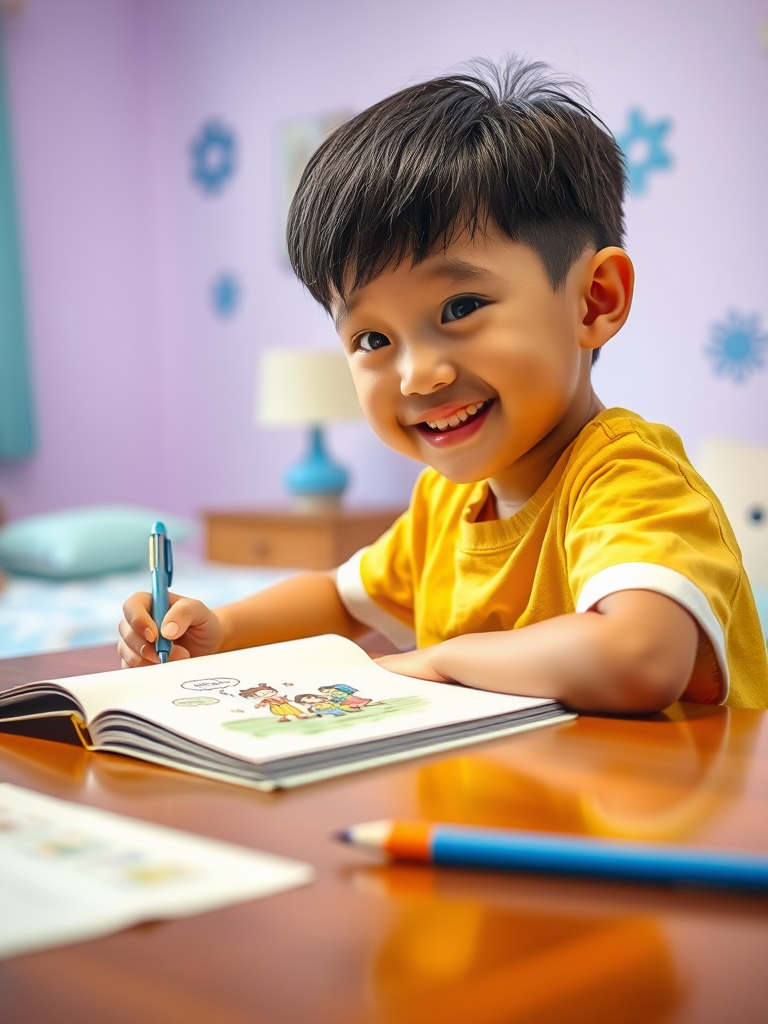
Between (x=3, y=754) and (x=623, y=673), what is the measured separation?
0.37 metres

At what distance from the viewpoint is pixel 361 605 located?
4.08 feet

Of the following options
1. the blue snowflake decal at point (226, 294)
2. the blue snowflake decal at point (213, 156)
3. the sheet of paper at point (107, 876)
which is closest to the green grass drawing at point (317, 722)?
the sheet of paper at point (107, 876)

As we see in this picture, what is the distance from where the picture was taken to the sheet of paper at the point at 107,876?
1.28 feet

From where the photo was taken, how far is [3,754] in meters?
0.67

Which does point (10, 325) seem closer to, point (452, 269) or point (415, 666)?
point (452, 269)

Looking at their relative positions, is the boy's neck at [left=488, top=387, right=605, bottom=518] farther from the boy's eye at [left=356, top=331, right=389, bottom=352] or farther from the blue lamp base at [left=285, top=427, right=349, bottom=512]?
the blue lamp base at [left=285, top=427, right=349, bottom=512]

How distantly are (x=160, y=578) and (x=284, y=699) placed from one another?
25cm

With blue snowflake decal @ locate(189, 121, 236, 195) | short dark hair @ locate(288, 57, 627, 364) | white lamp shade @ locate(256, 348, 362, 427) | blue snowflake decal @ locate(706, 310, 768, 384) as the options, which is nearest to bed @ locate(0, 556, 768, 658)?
white lamp shade @ locate(256, 348, 362, 427)

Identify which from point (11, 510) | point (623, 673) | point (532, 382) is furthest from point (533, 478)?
point (11, 510)

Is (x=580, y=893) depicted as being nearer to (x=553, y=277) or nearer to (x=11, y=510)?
(x=553, y=277)

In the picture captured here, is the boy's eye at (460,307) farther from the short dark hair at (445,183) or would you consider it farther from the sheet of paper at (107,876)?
the sheet of paper at (107,876)

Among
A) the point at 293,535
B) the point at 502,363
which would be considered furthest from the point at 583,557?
the point at 293,535

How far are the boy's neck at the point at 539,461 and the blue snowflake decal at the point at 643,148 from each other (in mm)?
2246

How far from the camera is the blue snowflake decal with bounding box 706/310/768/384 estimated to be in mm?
2949
